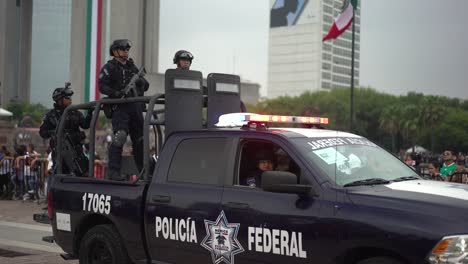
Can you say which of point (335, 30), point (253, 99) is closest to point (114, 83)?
point (335, 30)

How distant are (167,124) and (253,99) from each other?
112793 mm

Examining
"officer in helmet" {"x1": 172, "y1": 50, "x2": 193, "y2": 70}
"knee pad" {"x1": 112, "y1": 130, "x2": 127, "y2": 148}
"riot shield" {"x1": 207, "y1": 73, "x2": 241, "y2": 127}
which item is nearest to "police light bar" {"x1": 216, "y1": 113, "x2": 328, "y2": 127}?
"riot shield" {"x1": 207, "y1": 73, "x2": 241, "y2": 127}

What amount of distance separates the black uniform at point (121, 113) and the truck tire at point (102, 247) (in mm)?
874

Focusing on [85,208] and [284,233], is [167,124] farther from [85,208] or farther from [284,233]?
[284,233]

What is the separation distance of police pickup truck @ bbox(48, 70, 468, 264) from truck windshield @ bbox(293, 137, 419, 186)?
1cm

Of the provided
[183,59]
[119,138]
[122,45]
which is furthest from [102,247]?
[183,59]

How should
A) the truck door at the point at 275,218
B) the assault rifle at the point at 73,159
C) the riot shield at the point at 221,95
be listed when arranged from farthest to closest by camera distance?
1. the assault rifle at the point at 73,159
2. the riot shield at the point at 221,95
3. the truck door at the point at 275,218

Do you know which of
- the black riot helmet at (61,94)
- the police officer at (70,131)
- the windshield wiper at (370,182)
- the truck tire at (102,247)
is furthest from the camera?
the black riot helmet at (61,94)

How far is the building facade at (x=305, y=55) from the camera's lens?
43.3m

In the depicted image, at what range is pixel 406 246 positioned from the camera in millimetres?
4293

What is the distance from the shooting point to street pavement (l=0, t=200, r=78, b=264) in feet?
28.0

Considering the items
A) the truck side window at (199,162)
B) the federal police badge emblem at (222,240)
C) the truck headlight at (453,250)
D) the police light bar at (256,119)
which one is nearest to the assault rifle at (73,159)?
the truck side window at (199,162)

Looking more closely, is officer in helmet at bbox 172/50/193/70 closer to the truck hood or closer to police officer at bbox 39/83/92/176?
police officer at bbox 39/83/92/176

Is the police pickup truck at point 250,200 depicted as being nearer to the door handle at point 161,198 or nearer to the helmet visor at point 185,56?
the door handle at point 161,198
